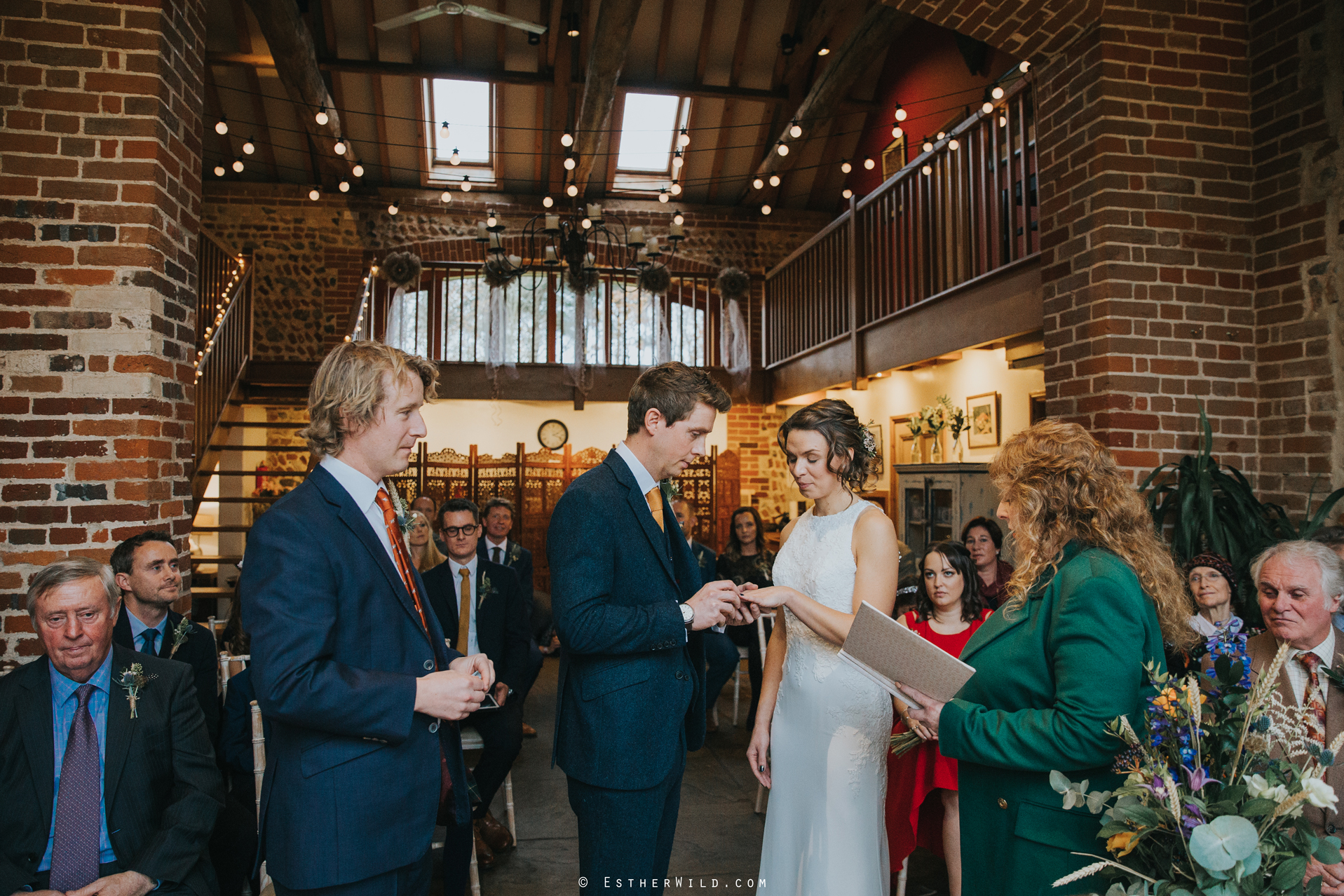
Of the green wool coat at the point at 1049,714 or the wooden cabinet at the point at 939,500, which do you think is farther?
the wooden cabinet at the point at 939,500

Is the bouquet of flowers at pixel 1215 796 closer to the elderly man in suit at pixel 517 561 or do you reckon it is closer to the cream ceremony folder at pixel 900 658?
the cream ceremony folder at pixel 900 658

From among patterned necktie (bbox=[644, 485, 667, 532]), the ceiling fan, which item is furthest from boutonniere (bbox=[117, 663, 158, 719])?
the ceiling fan

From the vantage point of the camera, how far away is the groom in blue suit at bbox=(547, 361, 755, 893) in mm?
1826

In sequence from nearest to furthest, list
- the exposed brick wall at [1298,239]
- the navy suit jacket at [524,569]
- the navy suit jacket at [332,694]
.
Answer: the navy suit jacket at [332,694] → the exposed brick wall at [1298,239] → the navy suit jacket at [524,569]

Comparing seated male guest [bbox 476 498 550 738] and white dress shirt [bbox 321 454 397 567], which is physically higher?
white dress shirt [bbox 321 454 397 567]

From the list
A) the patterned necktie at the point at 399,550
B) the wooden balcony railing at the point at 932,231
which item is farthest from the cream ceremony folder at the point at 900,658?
the wooden balcony railing at the point at 932,231

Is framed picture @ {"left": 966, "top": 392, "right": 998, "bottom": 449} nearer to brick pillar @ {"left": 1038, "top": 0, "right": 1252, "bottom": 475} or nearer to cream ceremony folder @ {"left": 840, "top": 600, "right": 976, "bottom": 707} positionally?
brick pillar @ {"left": 1038, "top": 0, "right": 1252, "bottom": 475}

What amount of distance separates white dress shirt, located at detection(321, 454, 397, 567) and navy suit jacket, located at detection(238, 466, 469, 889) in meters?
0.02

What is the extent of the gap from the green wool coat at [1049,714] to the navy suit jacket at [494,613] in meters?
2.52

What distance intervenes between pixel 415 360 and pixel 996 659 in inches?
53.9

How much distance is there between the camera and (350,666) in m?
1.52

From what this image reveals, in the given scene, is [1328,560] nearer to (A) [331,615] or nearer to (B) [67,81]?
(A) [331,615]

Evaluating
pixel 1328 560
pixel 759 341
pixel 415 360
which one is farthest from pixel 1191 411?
pixel 759 341

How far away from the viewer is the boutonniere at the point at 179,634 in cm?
284
